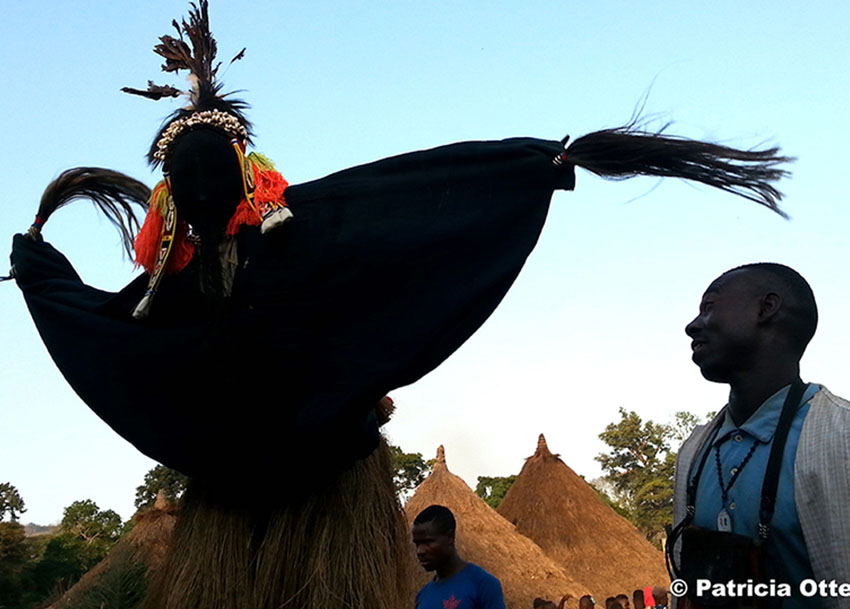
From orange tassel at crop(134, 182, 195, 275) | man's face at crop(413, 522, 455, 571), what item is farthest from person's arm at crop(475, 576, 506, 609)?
orange tassel at crop(134, 182, 195, 275)

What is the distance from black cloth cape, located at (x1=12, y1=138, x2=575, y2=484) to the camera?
3.00m

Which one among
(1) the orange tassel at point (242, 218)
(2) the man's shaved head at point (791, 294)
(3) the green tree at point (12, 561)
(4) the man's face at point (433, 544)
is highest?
(3) the green tree at point (12, 561)

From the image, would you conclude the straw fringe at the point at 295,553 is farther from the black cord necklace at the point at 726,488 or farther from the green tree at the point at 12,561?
the green tree at the point at 12,561

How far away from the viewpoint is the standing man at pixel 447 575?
3609 mm

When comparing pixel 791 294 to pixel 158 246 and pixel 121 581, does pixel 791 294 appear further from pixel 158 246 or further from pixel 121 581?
pixel 121 581

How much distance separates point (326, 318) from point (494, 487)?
36.4m

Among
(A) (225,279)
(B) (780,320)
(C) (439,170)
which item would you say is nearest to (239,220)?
(A) (225,279)

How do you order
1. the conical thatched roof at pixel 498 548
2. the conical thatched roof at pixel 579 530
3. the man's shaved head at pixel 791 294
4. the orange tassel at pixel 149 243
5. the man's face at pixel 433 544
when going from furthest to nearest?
the conical thatched roof at pixel 579 530 < the conical thatched roof at pixel 498 548 < the man's face at pixel 433 544 < the orange tassel at pixel 149 243 < the man's shaved head at pixel 791 294

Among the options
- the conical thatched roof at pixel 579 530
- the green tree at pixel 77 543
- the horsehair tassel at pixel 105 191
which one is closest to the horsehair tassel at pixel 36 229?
the horsehair tassel at pixel 105 191

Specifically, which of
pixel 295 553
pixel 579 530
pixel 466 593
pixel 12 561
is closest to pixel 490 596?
pixel 466 593

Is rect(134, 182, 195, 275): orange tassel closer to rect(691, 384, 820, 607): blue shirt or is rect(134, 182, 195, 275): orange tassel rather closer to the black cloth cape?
the black cloth cape

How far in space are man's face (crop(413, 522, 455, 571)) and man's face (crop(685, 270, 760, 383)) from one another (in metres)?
1.76

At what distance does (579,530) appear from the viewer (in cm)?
1945

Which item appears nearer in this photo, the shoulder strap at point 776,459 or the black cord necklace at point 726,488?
the shoulder strap at point 776,459
